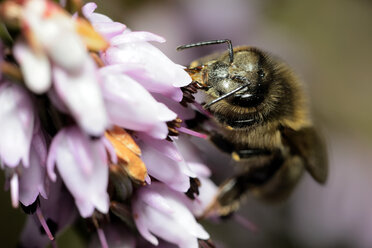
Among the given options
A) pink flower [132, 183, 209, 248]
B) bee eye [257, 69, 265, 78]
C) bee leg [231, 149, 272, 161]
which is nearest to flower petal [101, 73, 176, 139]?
pink flower [132, 183, 209, 248]

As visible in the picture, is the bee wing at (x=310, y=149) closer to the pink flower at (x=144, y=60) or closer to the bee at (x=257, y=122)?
the bee at (x=257, y=122)

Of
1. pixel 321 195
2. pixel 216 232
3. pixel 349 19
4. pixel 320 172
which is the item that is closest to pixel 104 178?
pixel 320 172

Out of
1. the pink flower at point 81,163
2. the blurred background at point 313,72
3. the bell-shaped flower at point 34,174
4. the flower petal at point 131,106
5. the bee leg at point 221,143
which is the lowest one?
the blurred background at point 313,72

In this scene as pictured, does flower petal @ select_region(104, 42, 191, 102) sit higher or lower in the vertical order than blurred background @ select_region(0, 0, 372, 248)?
higher

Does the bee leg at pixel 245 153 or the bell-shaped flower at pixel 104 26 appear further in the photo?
the bee leg at pixel 245 153

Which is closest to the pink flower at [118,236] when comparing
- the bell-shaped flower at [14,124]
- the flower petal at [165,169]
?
the flower petal at [165,169]

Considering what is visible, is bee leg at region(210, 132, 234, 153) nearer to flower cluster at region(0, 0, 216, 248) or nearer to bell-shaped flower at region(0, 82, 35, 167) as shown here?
flower cluster at region(0, 0, 216, 248)

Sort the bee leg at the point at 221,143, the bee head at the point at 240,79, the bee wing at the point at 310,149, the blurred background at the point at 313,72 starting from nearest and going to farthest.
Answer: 1. the bee head at the point at 240,79
2. the bee leg at the point at 221,143
3. the bee wing at the point at 310,149
4. the blurred background at the point at 313,72
